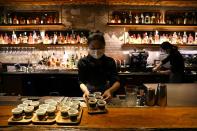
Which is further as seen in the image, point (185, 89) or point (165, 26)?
point (165, 26)

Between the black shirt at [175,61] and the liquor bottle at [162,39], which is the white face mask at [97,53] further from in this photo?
the liquor bottle at [162,39]

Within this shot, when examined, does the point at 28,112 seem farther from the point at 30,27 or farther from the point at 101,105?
the point at 30,27

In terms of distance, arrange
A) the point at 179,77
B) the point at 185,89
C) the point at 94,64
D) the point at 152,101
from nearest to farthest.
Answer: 1. the point at 152,101
2. the point at 185,89
3. the point at 94,64
4. the point at 179,77

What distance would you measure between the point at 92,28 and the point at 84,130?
5.55 m

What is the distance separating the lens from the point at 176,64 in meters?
6.34

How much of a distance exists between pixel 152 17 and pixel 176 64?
1.76m

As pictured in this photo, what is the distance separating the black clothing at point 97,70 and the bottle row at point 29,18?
12.0 ft

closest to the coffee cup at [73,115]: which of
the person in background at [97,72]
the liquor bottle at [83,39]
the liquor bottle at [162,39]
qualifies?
the person in background at [97,72]

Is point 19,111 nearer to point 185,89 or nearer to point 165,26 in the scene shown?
point 185,89

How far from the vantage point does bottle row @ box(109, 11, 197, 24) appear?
753 centimetres

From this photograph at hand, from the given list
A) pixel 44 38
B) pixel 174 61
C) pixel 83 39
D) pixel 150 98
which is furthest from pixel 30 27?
pixel 150 98

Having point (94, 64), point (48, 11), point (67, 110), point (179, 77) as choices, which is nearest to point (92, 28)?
point (48, 11)

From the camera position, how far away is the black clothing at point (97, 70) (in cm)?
413

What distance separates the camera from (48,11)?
768 cm
